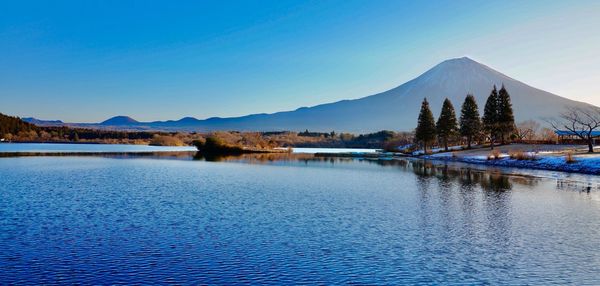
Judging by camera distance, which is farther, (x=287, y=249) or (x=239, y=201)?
(x=239, y=201)

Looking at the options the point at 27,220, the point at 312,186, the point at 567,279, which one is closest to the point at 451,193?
the point at 312,186

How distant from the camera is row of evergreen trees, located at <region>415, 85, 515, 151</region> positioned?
6944cm

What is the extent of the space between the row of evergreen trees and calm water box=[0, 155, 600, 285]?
52038 millimetres

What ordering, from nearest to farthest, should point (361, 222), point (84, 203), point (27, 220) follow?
point (27, 220), point (361, 222), point (84, 203)

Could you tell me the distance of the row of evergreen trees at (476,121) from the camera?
6944 centimetres

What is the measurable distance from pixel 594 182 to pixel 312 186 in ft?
55.8

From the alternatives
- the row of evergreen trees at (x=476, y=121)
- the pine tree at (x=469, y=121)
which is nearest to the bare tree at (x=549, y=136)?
the row of evergreen trees at (x=476, y=121)

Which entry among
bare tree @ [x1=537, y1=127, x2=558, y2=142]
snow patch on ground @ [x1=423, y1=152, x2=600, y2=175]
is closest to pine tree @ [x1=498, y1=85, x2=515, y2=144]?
bare tree @ [x1=537, y1=127, x2=558, y2=142]

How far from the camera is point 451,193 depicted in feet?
71.0

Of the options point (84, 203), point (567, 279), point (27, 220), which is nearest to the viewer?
point (567, 279)

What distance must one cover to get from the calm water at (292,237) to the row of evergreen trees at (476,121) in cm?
5204

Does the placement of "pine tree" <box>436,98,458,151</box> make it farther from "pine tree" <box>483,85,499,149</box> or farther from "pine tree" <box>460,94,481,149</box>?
"pine tree" <box>483,85,499,149</box>

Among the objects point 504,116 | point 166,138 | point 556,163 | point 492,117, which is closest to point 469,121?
point 492,117

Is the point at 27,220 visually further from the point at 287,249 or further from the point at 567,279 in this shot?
the point at 567,279
